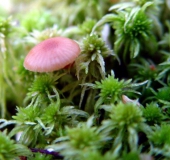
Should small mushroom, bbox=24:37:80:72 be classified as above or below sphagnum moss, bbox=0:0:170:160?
above

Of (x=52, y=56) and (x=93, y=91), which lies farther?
(x=93, y=91)

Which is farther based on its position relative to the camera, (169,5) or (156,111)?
(169,5)

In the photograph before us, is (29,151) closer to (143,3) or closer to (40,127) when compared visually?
(40,127)

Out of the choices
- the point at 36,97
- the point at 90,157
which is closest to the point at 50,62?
the point at 36,97

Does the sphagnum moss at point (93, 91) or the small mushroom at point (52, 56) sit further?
the small mushroom at point (52, 56)

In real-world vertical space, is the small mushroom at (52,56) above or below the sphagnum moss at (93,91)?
above

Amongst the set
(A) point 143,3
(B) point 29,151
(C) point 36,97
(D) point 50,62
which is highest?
(A) point 143,3

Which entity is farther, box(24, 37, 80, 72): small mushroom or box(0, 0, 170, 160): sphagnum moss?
box(24, 37, 80, 72): small mushroom

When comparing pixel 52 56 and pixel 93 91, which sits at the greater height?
pixel 52 56
